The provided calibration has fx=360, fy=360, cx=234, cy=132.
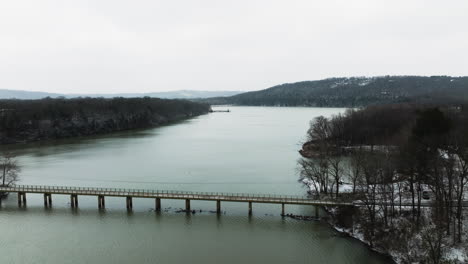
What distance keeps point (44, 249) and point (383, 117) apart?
54432 mm

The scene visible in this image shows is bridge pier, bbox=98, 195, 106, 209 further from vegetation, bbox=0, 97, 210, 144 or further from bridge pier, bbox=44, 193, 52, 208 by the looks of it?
vegetation, bbox=0, 97, 210, 144

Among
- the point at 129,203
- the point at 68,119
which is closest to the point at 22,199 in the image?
the point at 129,203

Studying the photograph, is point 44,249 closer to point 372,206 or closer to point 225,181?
point 225,181

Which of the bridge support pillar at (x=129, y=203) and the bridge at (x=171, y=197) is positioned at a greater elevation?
the bridge at (x=171, y=197)

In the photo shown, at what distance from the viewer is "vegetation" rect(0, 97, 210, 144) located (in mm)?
75625

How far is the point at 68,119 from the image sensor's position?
280ft

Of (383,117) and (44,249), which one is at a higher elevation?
(383,117)

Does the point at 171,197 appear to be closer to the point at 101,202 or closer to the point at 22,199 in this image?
the point at 101,202

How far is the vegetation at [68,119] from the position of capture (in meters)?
75.6

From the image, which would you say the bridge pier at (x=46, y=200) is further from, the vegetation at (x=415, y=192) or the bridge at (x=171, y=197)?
the vegetation at (x=415, y=192)

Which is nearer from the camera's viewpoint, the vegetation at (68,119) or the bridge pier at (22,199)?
the bridge pier at (22,199)

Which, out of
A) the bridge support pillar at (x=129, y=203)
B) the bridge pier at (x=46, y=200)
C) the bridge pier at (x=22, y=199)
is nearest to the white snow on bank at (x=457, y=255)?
the bridge support pillar at (x=129, y=203)

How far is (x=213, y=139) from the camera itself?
7519cm

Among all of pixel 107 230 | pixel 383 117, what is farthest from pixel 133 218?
pixel 383 117
